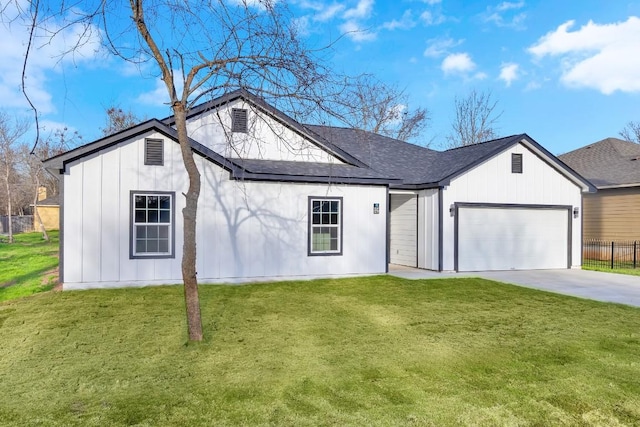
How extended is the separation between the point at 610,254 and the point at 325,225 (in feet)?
41.2

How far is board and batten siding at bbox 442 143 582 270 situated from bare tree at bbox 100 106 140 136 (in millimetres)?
23293

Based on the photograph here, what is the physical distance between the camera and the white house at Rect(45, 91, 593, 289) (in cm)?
976

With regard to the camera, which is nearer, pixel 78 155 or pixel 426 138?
pixel 78 155

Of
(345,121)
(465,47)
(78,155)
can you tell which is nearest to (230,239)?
(78,155)

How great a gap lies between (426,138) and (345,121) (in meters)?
28.4

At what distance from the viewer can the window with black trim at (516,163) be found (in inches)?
546

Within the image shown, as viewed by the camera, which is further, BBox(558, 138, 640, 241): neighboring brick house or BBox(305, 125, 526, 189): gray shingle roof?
BBox(558, 138, 640, 241): neighboring brick house

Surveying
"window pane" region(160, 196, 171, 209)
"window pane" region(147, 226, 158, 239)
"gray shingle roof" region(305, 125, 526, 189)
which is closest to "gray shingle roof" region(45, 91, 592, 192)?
"gray shingle roof" region(305, 125, 526, 189)

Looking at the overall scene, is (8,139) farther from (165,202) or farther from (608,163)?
(608,163)

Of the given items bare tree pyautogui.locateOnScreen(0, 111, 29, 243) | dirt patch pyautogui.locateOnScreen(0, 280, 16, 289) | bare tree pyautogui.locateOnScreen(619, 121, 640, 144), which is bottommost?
dirt patch pyautogui.locateOnScreen(0, 280, 16, 289)

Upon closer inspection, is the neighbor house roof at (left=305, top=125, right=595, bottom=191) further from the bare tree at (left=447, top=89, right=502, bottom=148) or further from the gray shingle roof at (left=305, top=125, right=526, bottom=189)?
the bare tree at (left=447, top=89, right=502, bottom=148)

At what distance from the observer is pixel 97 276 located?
973 cm

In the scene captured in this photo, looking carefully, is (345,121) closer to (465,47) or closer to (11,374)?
(11,374)

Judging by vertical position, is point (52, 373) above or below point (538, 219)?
below
